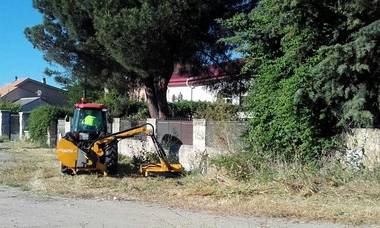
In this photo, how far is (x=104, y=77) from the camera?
25.7m

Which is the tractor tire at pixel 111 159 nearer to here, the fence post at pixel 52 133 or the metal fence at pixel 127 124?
the metal fence at pixel 127 124

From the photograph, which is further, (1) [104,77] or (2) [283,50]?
(1) [104,77]

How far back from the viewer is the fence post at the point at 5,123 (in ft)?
156

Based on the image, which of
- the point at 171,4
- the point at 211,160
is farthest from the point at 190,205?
the point at 171,4

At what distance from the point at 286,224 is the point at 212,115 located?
835 centimetres

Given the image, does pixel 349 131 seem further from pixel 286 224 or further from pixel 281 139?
pixel 286 224

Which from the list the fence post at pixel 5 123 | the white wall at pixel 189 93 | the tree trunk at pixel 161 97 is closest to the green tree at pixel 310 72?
the tree trunk at pixel 161 97

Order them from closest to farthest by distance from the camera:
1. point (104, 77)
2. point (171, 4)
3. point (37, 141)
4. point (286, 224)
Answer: point (286, 224)
point (171, 4)
point (104, 77)
point (37, 141)

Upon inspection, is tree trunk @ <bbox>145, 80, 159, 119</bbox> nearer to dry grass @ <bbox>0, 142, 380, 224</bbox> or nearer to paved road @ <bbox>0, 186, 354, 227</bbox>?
dry grass @ <bbox>0, 142, 380, 224</bbox>

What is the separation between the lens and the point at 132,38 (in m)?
20.7

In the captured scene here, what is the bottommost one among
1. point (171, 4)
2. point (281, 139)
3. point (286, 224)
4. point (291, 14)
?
point (286, 224)

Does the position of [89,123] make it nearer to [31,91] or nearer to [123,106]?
[123,106]

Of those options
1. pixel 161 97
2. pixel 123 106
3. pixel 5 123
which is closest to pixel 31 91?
pixel 5 123

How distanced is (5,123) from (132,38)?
1196 inches
